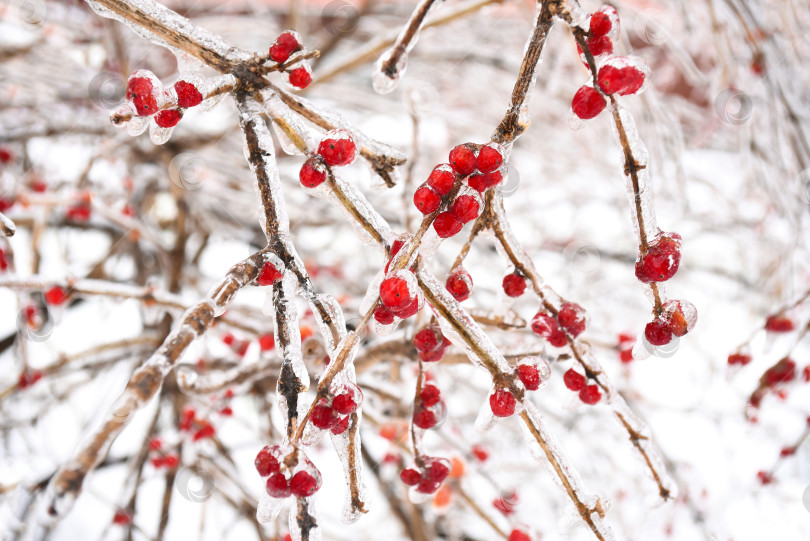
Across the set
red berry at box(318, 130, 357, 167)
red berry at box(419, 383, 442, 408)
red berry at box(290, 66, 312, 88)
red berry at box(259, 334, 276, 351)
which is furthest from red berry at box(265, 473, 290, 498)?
red berry at box(259, 334, 276, 351)

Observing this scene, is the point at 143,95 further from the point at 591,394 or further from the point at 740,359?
the point at 740,359

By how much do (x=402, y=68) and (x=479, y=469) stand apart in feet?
3.40

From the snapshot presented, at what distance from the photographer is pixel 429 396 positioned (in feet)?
2.61

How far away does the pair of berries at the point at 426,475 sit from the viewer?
783 millimetres

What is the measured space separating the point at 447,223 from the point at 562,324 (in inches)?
10.4

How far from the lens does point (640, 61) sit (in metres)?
0.62

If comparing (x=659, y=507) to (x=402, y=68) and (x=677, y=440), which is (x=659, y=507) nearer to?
(x=402, y=68)

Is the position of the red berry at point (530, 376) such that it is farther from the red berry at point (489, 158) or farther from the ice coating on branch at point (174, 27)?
the ice coating on branch at point (174, 27)

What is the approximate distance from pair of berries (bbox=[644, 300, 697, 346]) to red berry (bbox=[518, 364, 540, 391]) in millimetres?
A: 139

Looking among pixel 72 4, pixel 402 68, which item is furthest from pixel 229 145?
pixel 402 68

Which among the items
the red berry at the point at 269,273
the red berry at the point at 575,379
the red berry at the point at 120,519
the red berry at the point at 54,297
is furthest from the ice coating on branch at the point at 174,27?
the red berry at the point at 120,519

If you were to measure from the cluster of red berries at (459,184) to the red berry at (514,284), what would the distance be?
19 centimetres

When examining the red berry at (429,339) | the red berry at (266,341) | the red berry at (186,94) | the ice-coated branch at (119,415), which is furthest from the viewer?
the red berry at (266,341)

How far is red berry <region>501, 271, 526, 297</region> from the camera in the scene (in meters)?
0.78
